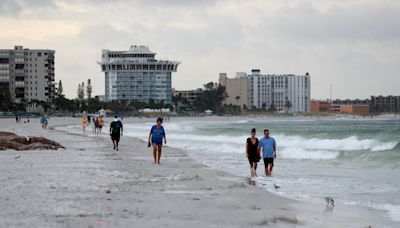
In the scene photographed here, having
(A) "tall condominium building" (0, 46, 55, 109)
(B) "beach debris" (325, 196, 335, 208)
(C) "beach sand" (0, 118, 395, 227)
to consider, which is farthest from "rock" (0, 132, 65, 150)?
(A) "tall condominium building" (0, 46, 55, 109)

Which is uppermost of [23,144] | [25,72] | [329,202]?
[25,72]

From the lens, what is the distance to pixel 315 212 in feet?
34.0

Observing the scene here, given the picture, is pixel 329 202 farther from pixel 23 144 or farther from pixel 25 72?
pixel 25 72

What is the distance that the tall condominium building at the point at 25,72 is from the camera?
523 ft

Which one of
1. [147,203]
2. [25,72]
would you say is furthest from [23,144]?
[25,72]

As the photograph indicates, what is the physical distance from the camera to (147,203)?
1049 cm

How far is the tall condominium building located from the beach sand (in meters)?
149

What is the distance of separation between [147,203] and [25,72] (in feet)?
516

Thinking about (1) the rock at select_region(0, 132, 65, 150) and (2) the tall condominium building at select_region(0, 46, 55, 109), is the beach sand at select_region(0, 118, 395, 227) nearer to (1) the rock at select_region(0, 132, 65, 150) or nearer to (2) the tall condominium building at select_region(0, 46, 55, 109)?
(1) the rock at select_region(0, 132, 65, 150)

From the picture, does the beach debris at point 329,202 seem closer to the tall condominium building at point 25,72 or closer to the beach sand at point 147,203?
the beach sand at point 147,203

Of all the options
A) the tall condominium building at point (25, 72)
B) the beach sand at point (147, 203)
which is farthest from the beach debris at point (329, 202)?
the tall condominium building at point (25, 72)

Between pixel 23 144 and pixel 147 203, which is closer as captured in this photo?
pixel 147 203

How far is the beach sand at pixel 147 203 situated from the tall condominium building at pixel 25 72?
149293mm

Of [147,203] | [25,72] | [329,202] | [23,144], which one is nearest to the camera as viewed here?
[147,203]
